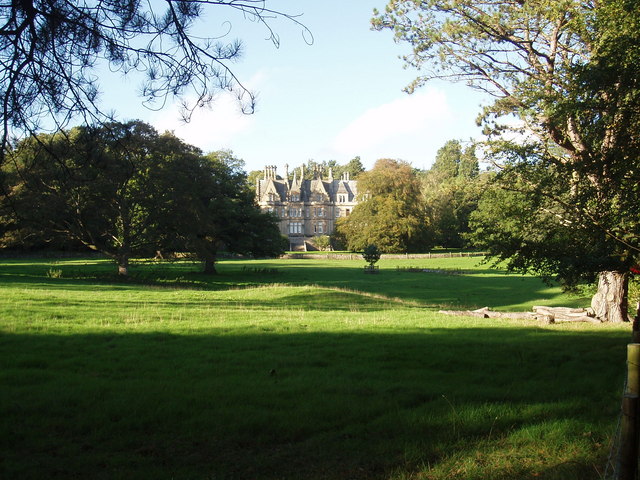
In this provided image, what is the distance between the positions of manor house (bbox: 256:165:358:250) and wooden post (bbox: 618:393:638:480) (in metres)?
102

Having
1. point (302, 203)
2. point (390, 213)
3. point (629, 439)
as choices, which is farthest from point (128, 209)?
point (302, 203)

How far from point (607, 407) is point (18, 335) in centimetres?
948

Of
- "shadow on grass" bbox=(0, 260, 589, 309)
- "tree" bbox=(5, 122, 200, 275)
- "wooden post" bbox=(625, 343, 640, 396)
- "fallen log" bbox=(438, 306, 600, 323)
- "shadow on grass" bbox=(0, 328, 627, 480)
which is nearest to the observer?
"wooden post" bbox=(625, 343, 640, 396)

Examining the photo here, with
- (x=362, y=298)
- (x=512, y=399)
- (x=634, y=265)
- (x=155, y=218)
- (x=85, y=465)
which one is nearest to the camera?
(x=85, y=465)

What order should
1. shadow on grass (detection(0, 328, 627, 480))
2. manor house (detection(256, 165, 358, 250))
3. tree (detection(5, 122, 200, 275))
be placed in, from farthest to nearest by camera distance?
manor house (detection(256, 165, 358, 250)) < tree (detection(5, 122, 200, 275)) < shadow on grass (detection(0, 328, 627, 480))

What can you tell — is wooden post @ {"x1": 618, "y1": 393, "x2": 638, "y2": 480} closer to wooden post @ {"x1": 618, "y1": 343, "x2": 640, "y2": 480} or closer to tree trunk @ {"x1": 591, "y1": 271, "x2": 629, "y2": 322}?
wooden post @ {"x1": 618, "y1": 343, "x2": 640, "y2": 480}

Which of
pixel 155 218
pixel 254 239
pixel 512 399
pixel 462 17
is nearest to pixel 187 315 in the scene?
pixel 512 399

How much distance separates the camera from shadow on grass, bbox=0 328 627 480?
15.3 ft

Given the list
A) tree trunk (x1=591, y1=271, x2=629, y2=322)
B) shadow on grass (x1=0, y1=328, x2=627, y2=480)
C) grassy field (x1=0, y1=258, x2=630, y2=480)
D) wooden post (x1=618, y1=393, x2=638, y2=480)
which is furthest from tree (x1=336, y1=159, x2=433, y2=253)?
wooden post (x1=618, y1=393, x2=638, y2=480)

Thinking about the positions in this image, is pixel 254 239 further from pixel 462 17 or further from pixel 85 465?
pixel 85 465

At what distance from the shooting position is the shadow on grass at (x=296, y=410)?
4652 millimetres

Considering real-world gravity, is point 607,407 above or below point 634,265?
below

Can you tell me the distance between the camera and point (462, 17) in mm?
16031

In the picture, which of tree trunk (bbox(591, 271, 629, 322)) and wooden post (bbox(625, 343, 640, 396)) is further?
tree trunk (bbox(591, 271, 629, 322))
